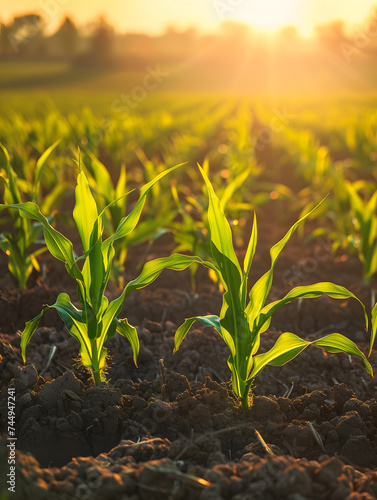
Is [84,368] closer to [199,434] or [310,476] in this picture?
[199,434]

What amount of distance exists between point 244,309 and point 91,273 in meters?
0.59

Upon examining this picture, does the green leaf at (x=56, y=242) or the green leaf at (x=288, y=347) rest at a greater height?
the green leaf at (x=56, y=242)

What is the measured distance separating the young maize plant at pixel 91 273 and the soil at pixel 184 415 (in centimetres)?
20

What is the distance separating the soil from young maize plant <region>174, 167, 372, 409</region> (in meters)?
0.19

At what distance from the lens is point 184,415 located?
161 cm

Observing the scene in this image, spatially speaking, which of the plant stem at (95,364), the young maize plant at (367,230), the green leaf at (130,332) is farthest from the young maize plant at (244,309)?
the young maize plant at (367,230)

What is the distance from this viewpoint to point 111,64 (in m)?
71.1

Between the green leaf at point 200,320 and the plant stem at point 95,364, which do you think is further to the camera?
the plant stem at point 95,364

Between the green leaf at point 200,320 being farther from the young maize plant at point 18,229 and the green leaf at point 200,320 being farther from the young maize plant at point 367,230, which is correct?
the young maize plant at point 367,230

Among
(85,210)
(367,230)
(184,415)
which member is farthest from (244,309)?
(367,230)

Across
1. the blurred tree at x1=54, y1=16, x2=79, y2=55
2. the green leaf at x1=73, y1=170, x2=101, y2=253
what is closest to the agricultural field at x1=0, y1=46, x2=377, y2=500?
the green leaf at x1=73, y1=170, x2=101, y2=253

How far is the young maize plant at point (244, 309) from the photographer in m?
1.51

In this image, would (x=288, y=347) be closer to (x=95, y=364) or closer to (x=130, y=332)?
(x=130, y=332)

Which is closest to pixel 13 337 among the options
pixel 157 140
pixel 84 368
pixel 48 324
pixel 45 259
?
pixel 48 324
